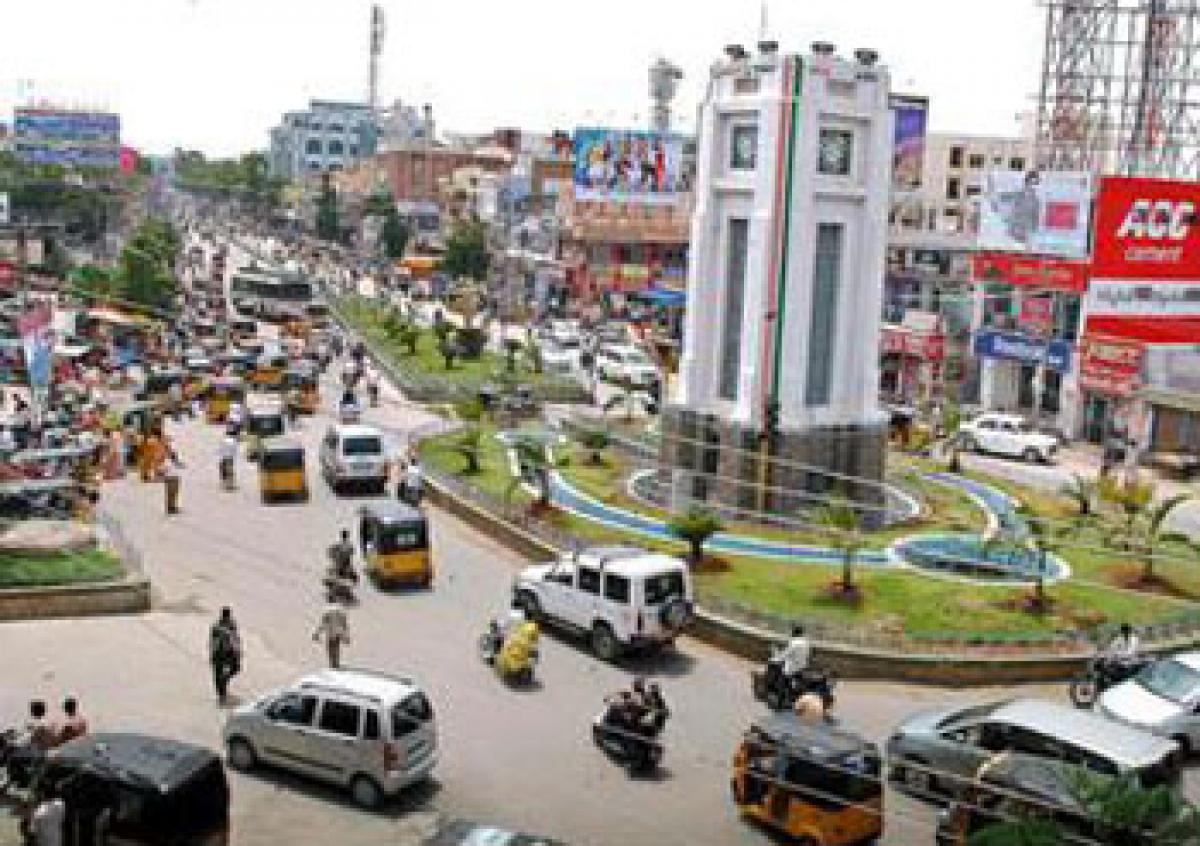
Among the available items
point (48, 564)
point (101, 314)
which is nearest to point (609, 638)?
point (48, 564)

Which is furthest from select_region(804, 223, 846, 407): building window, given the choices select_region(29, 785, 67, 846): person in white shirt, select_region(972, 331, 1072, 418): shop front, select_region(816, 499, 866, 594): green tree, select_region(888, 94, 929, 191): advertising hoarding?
select_region(888, 94, 929, 191): advertising hoarding

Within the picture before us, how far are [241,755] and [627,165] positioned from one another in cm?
5984

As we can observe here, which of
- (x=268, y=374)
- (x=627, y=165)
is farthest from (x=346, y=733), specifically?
(x=627, y=165)

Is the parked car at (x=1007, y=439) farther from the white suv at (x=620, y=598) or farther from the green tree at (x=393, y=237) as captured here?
the green tree at (x=393, y=237)

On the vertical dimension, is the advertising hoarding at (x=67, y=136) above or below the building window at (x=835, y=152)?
above

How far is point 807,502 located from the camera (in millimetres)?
31953

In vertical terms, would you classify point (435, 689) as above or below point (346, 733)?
below

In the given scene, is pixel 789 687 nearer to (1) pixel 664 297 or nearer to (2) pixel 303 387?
(2) pixel 303 387

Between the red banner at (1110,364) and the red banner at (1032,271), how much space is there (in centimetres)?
197

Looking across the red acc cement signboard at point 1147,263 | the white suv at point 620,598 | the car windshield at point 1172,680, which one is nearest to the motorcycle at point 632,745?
the white suv at point 620,598

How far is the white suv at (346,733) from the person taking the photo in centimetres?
1633

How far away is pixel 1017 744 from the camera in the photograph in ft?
55.6

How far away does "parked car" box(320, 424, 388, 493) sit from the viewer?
34.7m

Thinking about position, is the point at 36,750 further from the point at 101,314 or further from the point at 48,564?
the point at 101,314
